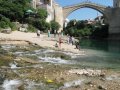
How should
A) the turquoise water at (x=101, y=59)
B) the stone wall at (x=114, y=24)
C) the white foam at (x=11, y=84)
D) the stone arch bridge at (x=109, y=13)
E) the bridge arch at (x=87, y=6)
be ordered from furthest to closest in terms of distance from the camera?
the bridge arch at (x=87, y=6)
the stone arch bridge at (x=109, y=13)
the stone wall at (x=114, y=24)
the turquoise water at (x=101, y=59)
the white foam at (x=11, y=84)

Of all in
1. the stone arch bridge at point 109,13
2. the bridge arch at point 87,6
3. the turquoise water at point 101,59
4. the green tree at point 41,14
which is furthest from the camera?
the bridge arch at point 87,6

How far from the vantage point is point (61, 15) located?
316 feet

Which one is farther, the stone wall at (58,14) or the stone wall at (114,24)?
the stone wall at (114,24)

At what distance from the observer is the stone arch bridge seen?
96181 millimetres

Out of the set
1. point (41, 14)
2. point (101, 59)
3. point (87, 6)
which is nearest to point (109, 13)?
point (87, 6)

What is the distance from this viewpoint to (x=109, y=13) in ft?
327

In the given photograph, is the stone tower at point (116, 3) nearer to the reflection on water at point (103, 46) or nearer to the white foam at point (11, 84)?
the reflection on water at point (103, 46)

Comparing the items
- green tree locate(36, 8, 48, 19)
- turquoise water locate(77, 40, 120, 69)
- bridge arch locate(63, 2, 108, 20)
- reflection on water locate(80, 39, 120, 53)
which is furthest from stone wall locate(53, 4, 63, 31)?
turquoise water locate(77, 40, 120, 69)

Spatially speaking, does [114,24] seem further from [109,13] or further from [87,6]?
[87,6]

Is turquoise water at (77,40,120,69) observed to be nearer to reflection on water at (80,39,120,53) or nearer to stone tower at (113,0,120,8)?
reflection on water at (80,39,120,53)

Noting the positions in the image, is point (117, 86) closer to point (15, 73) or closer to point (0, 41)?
point (15, 73)

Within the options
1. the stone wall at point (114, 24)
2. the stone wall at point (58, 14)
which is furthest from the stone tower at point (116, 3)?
the stone wall at point (58, 14)

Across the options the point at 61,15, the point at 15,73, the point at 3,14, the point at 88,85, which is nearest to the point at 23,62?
the point at 15,73

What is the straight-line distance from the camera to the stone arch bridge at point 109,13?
96181mm
